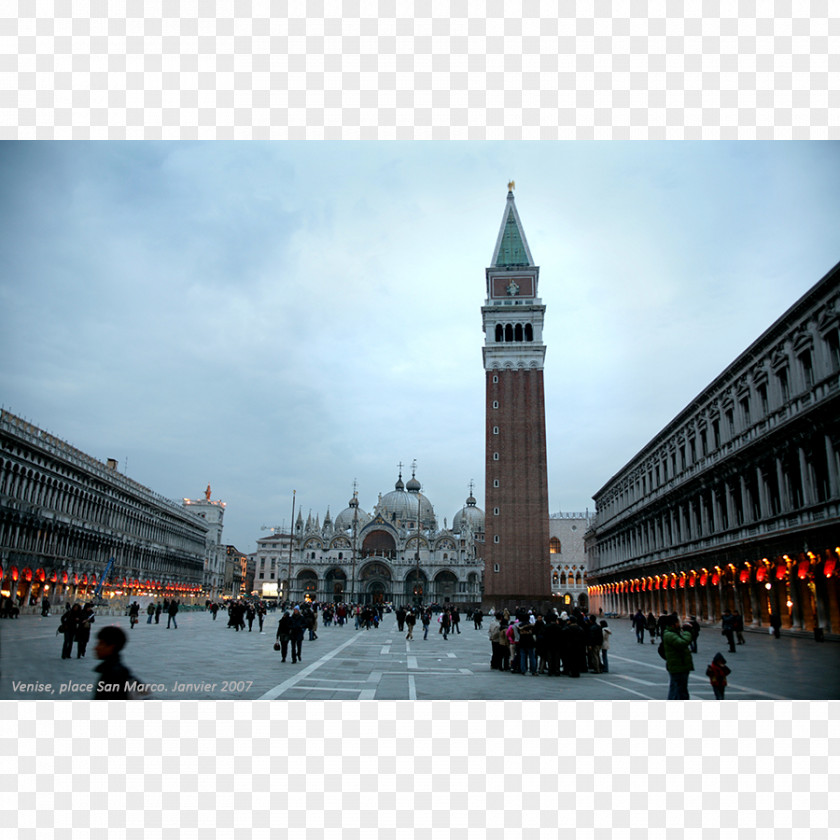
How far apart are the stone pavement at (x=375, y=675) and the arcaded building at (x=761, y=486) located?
4.13 meters

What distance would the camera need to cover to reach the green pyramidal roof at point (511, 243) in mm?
78750

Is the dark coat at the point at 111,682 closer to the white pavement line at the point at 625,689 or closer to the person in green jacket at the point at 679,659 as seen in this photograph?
the person in green jacket at the point at 679,659

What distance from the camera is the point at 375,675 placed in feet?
50.3

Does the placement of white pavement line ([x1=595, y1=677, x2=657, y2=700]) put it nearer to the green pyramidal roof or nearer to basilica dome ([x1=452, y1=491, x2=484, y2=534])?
the green pyramidal roof

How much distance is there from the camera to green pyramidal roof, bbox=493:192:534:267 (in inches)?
3100

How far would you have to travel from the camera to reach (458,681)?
47.7 ft

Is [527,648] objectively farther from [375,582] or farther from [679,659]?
[375,582]

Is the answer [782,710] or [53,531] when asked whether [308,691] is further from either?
[53,531]

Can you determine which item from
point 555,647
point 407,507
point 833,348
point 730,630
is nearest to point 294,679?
point 555,647

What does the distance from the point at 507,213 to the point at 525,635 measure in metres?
72.3

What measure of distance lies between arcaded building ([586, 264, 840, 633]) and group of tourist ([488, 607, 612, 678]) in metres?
11.0

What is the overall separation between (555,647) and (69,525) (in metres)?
40.5

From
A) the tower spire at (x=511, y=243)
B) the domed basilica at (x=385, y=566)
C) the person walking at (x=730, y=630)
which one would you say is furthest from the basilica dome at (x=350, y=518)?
the person walking at (x=730, y=630)

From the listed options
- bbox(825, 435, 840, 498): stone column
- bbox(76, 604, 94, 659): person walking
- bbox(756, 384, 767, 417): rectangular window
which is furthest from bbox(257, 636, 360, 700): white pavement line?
bbox(756, 384, 767, 417): rectangular window
